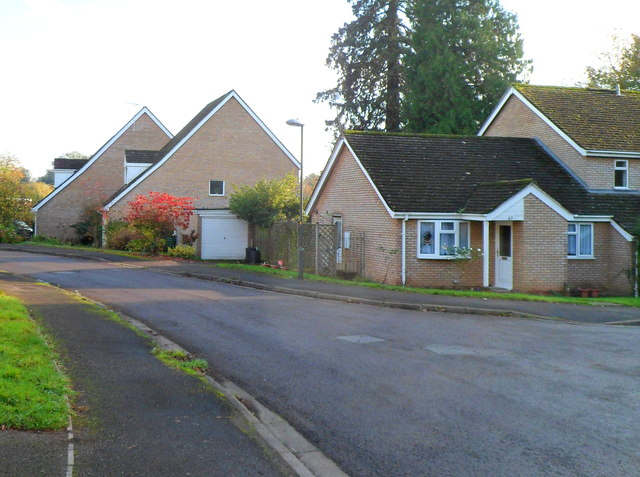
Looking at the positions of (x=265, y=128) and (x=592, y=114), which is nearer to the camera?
(x=592, y=114)

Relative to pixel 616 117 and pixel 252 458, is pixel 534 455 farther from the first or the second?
pixel 616 117

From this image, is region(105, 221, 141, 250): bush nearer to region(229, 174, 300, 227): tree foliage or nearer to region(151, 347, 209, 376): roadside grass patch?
region(229, 174, 300, 227): tree foliage

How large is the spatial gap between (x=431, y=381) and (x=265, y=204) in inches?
984

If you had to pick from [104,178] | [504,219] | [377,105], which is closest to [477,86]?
[377,105]

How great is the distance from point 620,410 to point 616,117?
23.9 meters

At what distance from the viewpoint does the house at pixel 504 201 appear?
23453 millimetres

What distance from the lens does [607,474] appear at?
6.02 meters

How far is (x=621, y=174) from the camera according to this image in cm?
2734

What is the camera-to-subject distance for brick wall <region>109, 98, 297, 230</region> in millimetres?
42375

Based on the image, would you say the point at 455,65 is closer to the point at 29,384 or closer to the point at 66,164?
the point at 66,164

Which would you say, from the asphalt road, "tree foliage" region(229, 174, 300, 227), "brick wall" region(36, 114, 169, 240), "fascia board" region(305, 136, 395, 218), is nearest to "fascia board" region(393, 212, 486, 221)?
"fascia board" region(305, 136, 395, 218)

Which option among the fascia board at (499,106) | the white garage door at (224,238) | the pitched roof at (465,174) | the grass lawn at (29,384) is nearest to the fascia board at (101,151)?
the white garage door at (224,238)

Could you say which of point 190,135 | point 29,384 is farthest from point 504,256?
point 190,135

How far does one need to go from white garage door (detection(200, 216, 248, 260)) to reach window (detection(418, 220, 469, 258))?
14.3 metres
